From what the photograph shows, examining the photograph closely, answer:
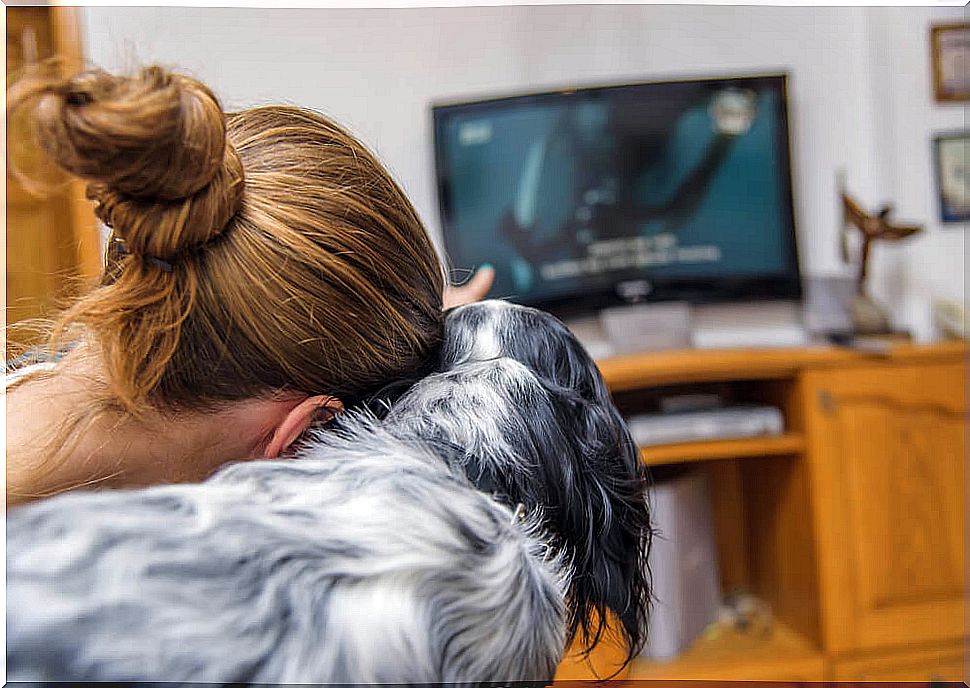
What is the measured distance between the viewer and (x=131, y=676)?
0.99 feet

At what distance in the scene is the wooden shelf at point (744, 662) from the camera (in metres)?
1.70

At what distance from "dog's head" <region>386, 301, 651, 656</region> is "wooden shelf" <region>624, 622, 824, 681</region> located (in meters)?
1.21

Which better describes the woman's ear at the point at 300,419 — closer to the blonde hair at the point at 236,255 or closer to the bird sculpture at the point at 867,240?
the blonde hair at the point at 236,255

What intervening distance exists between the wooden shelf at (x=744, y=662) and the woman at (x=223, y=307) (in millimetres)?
1310

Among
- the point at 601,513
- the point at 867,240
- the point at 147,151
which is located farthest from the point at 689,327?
the point at 147,151

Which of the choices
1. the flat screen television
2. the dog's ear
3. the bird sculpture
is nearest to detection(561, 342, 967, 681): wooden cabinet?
the bird sculpture

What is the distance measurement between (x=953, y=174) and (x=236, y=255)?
6.62 feet

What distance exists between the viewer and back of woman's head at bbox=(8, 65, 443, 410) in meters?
0.42

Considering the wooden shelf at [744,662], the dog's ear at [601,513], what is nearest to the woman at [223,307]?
the dog's ear at [601,513]

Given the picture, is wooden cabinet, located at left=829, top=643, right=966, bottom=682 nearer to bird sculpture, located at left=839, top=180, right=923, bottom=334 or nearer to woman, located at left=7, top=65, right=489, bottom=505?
bird sculpture, located at left=839, top=180, right=923, bottom=334

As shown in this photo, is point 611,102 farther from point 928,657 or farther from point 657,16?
point 928,657

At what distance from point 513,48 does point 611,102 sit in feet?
0.85

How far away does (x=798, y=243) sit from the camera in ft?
6.77

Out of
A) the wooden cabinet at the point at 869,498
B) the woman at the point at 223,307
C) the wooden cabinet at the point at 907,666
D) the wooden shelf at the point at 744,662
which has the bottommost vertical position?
the wooden cabinet at the point at 907,666
